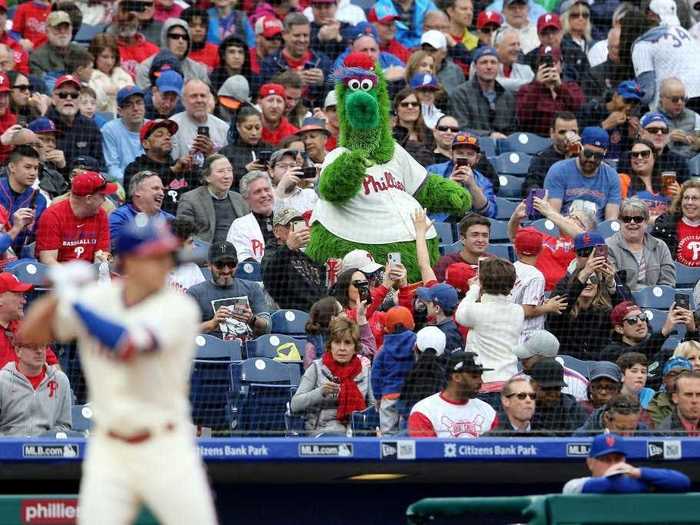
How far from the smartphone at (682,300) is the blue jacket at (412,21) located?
3.97m

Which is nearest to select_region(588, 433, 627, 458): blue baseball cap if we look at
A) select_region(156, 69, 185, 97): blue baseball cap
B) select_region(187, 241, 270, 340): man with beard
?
select_region(187, 241, 270, 340): man with beard

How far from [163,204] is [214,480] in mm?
2515

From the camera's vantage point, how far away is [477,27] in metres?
13.6

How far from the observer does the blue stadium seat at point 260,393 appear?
8.29 meters

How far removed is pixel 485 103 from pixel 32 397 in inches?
199

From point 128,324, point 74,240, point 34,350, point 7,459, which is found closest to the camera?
point 128,324

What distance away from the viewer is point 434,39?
12.3 m

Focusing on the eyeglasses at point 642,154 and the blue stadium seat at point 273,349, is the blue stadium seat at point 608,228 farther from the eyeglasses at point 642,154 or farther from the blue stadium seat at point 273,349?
the blue stadium seat at point 273,349

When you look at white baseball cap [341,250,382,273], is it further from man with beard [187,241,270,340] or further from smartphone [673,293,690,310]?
smartphone [673,293,690,310]

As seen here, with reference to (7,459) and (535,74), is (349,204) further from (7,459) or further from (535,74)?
(535,74)

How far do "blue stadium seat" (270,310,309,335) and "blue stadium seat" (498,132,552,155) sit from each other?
3.09 m

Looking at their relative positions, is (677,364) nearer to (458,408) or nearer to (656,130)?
Answer: (458,408)

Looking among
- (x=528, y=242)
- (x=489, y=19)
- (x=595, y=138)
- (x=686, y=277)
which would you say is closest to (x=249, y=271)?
(x=528, y=242)

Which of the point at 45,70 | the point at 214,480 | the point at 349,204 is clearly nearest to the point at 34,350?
the point at 214,480
